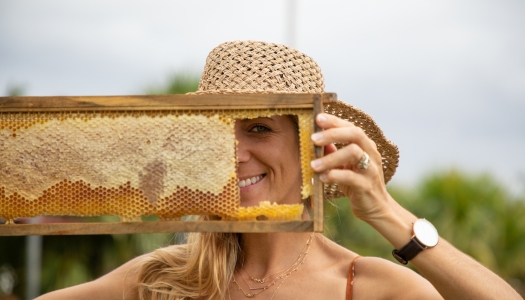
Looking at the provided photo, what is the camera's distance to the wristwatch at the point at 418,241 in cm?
271

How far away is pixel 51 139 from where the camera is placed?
9.19 feet

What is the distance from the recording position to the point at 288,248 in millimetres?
3639

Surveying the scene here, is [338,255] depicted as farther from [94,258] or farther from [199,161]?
[94,258]

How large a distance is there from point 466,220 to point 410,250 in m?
12.8

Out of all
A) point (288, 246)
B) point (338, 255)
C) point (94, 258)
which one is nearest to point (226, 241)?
point (288, 246)

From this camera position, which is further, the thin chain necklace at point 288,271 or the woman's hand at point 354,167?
the thin chain necklace at point 288,271

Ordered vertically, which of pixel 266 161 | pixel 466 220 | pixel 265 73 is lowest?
pixel 466 220

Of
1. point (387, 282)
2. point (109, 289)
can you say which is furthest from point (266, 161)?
point (109, 289)

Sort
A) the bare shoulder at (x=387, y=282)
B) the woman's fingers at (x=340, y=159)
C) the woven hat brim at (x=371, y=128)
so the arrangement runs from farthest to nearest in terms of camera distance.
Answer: the woven hat brim at (x=371, y=128) → the bare shoulder at (x=387, y=282) → the woman's fingers at (x=340, y=159)

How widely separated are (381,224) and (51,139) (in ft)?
5.02

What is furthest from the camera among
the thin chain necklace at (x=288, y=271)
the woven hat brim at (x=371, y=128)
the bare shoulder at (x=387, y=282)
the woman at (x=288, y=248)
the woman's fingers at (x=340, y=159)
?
the thin chain necklace at (x=288, y=271)

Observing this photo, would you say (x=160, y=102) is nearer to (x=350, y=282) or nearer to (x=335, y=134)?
(x=335, y=134)

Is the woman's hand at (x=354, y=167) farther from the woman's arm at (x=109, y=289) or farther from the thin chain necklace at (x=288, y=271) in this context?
the woman's arm at (x=109, y=289)

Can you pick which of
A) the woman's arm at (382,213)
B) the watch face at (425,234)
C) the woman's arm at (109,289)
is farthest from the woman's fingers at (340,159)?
the woman's arm at (109,289)
